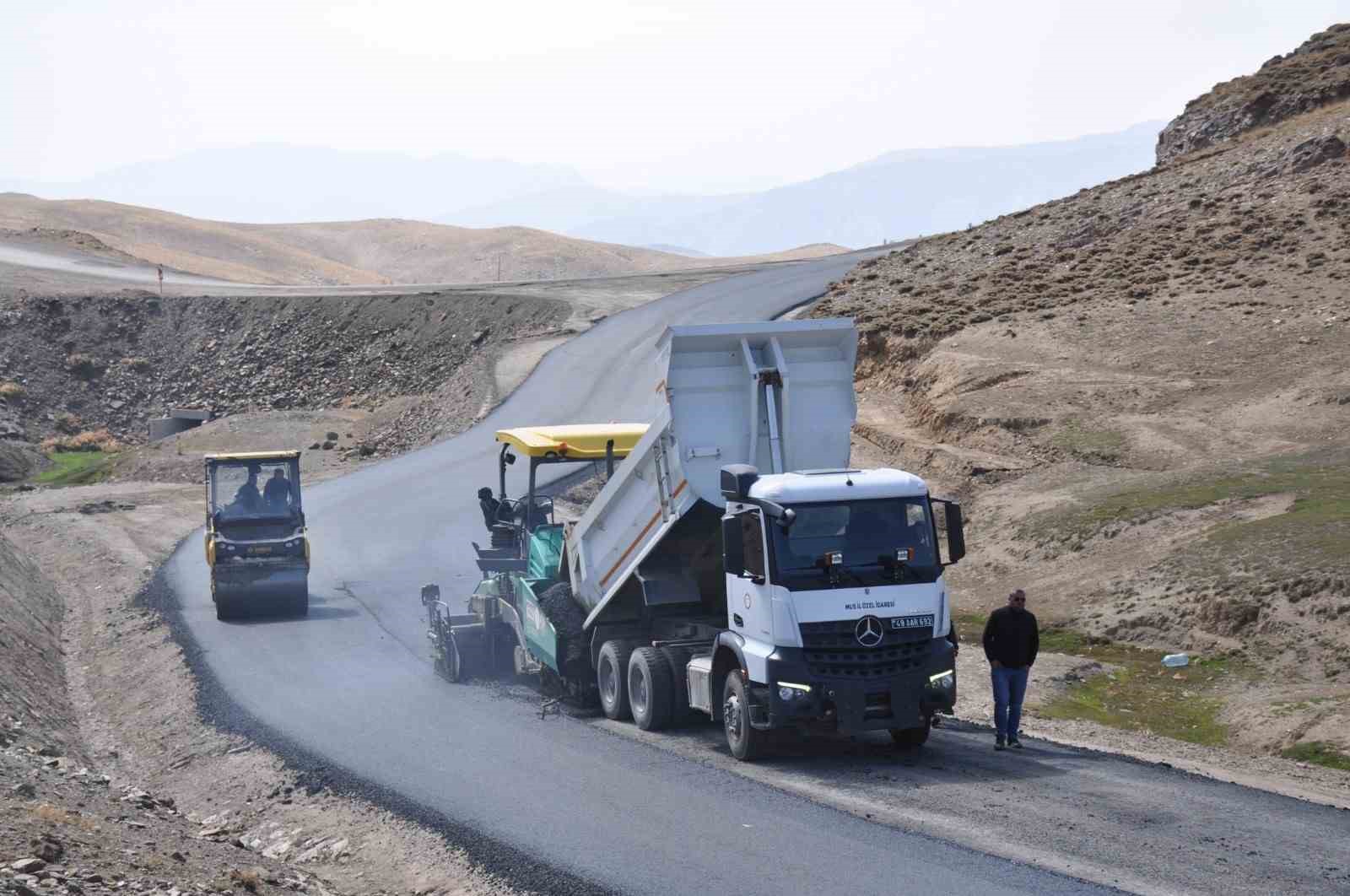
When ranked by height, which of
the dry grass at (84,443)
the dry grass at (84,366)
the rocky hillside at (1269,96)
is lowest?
the dry grass at (84,443)

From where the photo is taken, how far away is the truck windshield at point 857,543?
12.5 m

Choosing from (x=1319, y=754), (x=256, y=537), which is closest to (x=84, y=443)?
(x=256, y=537)

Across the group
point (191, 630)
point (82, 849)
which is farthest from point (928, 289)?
point (82, 849)

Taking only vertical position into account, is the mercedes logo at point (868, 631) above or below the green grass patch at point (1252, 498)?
above

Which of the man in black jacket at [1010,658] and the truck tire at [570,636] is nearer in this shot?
the man in black jacket at [1010,658]

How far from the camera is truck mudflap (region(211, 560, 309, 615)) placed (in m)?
23.1

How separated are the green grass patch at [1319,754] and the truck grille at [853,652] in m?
4.68


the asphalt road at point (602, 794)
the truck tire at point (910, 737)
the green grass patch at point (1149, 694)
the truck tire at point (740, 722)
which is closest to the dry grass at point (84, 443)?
the asphalt road at point (602, 794)

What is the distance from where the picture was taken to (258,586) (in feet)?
75.9

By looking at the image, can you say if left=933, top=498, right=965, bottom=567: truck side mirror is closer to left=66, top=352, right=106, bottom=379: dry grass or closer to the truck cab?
the truck cab

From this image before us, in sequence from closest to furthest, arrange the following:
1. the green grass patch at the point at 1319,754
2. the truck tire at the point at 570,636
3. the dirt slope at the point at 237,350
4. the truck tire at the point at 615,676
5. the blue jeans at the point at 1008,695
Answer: the blue jeans at the point at 1008,695 → the green grass patch at the point at 1319,754 → the truck tire at the point at 615,676 → the truck tire at the point at 570,636 → the dirt slope at the point at 237,350

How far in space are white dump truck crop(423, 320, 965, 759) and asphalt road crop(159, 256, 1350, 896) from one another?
0.74 m

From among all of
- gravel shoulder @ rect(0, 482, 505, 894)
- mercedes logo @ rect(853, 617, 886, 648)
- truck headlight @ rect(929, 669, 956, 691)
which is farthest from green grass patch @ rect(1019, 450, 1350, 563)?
gravel shoulder @ rect(0, 482, 505, 894)

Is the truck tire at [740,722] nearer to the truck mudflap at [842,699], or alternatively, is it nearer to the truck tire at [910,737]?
the truck mudflap at [842,699]
